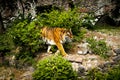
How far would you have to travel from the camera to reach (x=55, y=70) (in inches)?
358

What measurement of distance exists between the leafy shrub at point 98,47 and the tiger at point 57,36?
2.49ft

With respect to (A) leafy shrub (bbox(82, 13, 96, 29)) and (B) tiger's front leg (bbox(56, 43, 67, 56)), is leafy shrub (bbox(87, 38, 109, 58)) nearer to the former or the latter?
(B) tiger's front leg (bbox(56, 43, 67, 56))

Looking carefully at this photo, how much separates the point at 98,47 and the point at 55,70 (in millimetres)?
2217

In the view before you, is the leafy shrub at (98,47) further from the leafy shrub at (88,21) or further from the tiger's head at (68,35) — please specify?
the leafy shrub at (88,21)

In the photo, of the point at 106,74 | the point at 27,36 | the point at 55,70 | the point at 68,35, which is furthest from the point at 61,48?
the point at 106,74

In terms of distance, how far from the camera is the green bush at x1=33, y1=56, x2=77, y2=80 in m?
9.01

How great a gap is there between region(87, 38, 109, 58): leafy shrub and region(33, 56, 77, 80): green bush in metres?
1.58

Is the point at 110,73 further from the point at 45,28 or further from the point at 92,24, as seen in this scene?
the point at 92,24

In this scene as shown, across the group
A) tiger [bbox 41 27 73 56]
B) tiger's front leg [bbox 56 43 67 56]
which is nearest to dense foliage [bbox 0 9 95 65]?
tiger [bbox 41 27 73 56]

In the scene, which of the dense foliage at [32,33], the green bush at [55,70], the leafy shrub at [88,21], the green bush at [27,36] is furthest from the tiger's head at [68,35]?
the leafy shrub at [88,21]

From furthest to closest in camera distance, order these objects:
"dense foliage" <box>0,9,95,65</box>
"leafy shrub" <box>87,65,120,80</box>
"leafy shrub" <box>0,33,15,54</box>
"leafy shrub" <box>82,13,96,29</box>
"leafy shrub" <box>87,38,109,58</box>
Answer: "leafy shrub" <box>82,13,96,29</box> → "leafy shrub" <box>0,33,15,54</box> → "dense foliage" <box>0,9,95,65</box> → "leafy shrub" <box>87,38,109,58</box> → "leafy shrub" <box>87,65,120,80</box>

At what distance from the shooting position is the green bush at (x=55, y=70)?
901cm

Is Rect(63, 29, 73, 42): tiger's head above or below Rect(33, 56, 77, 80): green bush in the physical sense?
above

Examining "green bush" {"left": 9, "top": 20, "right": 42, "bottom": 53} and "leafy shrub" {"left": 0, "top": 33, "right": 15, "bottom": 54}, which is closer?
"green bush" {"left": 9, "top": 20, "right": 42, "bottom": 53}
